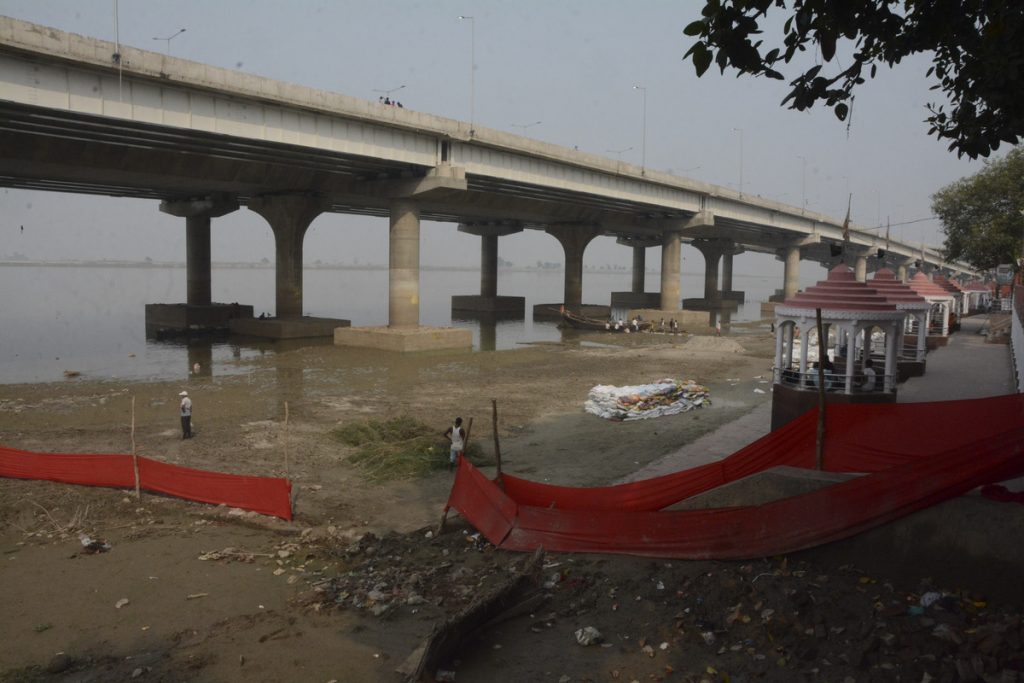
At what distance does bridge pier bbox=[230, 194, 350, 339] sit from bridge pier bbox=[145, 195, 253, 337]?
65.1 inches

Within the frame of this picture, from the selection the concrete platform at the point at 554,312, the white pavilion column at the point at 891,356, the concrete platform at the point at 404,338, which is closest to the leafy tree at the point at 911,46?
the white pavilion column at the point at 891,356

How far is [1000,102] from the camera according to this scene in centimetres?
778

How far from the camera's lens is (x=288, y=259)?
46750mm

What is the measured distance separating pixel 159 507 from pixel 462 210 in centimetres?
4761

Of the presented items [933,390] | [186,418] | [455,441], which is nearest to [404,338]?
[186,418]

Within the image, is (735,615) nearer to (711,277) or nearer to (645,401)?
(645,401)

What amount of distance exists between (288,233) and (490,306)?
27.7m

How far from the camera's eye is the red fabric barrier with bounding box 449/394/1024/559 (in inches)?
277

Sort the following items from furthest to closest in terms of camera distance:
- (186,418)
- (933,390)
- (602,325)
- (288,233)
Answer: (602,325), (288,233), (933,390), (186,418)

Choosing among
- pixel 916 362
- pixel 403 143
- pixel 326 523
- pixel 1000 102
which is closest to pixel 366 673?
pixel 326 523

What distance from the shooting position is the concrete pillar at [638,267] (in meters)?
90.5

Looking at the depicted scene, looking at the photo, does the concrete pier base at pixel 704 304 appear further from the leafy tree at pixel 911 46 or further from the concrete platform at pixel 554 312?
the leafy tree at pixel 911 46

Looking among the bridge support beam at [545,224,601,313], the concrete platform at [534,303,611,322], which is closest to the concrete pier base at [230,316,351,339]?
the concrete platform at [534,303,611,322]

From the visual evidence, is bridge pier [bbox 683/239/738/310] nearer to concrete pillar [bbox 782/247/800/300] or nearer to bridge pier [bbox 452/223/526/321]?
concrete pillar [bbox 782/247/800/300]
